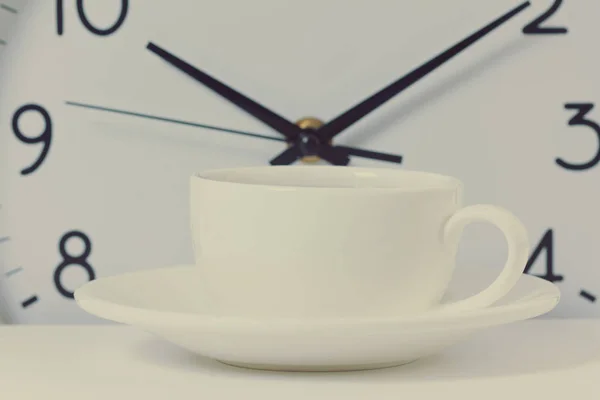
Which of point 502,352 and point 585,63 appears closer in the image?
point 502,352

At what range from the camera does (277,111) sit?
2.85 ft

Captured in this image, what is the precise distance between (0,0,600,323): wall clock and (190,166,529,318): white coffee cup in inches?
9.7

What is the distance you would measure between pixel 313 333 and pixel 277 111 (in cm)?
38

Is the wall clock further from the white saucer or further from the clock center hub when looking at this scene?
the white saucer

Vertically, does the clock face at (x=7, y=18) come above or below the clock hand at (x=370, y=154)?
above

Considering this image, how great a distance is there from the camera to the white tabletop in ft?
1.80

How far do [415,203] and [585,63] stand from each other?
0.37 m

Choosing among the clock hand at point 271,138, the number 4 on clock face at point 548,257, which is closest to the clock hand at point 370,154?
the clock hand at point 271,138

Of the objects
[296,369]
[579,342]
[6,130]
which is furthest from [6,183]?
[579,342]

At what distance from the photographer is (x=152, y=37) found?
2.85ft

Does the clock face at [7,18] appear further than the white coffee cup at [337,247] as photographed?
Yes

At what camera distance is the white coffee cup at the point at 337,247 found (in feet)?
1.90

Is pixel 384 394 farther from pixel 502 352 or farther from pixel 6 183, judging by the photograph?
pixel 6 183

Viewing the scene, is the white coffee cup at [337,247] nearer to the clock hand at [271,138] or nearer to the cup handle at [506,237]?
the cup handle at [506,237]
